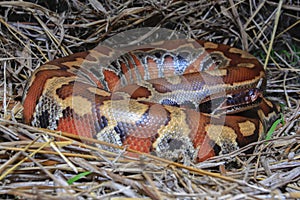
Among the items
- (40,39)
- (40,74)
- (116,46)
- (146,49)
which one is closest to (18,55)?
(40,39)

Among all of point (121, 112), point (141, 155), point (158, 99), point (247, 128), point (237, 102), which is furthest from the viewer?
point (158, 99)

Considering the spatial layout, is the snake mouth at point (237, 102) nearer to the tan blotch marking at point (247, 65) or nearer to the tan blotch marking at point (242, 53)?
the tan blotch marking at point (247, 65)

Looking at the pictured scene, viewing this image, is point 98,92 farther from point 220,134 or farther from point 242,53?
point 242,53

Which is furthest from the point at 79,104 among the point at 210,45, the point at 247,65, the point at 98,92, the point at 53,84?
the point at 210,45

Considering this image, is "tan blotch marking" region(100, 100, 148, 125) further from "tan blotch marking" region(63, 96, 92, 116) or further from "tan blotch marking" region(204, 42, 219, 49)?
"tan blotch marking" region(204, 42, 219, 49)

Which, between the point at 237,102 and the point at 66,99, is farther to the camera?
the point at 237,102

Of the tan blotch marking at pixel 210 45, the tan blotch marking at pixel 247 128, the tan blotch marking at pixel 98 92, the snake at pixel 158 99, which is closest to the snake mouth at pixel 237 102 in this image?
the snake at pixel 158 99
